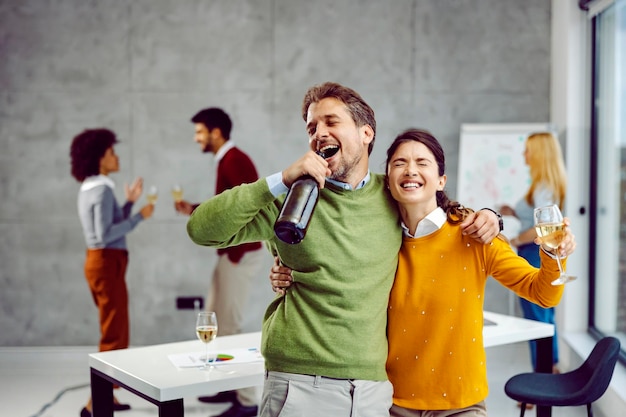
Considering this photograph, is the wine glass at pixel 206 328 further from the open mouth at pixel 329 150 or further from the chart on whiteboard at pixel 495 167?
the chart on whiteboard at pixel 495 167

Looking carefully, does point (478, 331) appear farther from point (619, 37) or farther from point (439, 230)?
point (619, 37)

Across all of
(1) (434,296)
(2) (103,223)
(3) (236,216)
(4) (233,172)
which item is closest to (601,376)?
(1) (434,296)

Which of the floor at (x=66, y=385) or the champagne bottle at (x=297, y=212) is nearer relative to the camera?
the champagne bottle at (x=297, y=212)

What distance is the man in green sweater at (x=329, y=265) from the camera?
180cm

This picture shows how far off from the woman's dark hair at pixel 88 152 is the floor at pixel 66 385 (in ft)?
4.63

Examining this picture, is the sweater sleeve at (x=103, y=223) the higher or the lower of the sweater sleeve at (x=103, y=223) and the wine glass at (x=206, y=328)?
the higher

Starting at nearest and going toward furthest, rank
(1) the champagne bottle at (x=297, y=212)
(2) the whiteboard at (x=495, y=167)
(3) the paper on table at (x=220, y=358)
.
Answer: (1) the champagne bottle at (x=297, y=212) → (3) the paper on table at (x=220, y=358) → (2) the whiteboard at (x=495, y=167)

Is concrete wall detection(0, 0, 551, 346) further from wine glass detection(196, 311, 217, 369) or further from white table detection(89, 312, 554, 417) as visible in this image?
wine glass detection(196, 311, 217, 369)

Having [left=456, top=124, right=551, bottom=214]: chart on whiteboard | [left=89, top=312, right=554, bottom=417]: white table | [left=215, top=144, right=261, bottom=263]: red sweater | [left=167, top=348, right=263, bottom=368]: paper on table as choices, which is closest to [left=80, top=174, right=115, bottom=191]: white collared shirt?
[left=215, top=144, right=261, bottom=263]: red sweater

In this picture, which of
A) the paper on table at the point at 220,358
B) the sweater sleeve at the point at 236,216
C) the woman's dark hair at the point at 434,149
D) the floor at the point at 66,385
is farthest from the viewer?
the floor at the point at 66,385

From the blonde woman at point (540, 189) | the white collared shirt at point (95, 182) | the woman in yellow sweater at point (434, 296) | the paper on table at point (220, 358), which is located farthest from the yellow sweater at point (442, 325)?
the white collared shirt at point (95, 182)

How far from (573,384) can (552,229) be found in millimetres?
1300

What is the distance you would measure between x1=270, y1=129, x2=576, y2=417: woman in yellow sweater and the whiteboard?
11.3 ft

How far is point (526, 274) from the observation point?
1.93m
